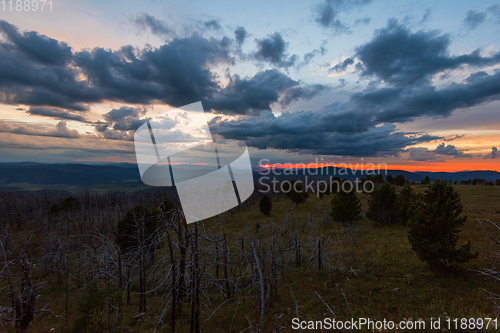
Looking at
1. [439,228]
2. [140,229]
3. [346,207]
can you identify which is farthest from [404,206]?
[140,229]

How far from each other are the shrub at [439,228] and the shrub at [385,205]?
52.8ft

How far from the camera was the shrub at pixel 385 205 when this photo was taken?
27969mm

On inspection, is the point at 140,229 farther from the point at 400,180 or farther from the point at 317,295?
the point at 400,180

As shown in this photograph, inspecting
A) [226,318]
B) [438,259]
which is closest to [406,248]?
[438,259]

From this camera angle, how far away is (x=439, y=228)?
1235 cm

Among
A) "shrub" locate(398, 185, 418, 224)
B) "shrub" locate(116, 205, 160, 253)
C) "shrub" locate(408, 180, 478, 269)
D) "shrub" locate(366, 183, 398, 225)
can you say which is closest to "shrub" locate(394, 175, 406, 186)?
"shrub" locate(398, 185, 418, 224)

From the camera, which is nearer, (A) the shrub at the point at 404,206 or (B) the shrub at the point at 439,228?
(B) the shrub at the point at 439,228

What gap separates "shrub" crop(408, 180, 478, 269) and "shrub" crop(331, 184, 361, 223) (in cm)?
1627

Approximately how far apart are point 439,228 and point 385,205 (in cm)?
1772

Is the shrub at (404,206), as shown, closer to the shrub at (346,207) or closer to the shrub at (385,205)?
the shrub at (385,205)

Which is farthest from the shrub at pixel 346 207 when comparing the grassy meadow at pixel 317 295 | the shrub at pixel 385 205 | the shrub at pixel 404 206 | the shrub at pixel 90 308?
the shrub at pixel 90 308

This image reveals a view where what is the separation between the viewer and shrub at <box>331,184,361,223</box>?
96.6 feet

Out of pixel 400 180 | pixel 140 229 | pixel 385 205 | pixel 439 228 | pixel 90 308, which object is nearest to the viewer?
pixel 90 308

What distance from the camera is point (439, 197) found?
1278cm
